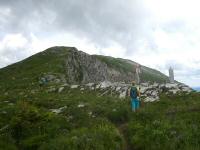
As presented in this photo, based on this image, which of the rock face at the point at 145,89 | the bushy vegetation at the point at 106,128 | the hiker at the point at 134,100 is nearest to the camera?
the bushy vegetation at the point at 106,128

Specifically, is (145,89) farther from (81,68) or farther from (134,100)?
(81,68)

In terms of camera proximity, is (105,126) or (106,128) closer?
(106,128)

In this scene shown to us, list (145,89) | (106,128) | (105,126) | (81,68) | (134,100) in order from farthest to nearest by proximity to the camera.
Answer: (81,68), (145,89), (134,100), (105,126), (106,128)

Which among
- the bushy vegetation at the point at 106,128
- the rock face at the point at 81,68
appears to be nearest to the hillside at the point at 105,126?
the bushy vegetation at the point at 106,128

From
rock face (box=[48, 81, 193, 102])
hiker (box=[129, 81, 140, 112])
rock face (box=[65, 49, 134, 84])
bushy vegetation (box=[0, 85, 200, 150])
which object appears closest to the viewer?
bushy vegetation (box=[0, 85, 200, 150])

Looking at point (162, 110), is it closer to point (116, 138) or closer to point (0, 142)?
point (116, 138)

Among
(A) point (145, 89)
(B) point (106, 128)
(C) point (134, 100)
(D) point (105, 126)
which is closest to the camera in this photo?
(B) point (106, 128)

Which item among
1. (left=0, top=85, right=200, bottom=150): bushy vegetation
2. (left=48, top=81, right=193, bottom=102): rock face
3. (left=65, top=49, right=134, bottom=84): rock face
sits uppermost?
(left=65, top=49, right=134, bottom=84): rock face

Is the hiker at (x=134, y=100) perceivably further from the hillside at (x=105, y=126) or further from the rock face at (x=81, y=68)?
the rock face at (x=81, y=68)

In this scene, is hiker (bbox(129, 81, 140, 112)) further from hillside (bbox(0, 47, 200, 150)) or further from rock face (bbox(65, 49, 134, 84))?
rock face (bbox(65, 49, 134, 84))

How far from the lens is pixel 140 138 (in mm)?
15234

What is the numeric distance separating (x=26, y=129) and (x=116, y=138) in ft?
17.5

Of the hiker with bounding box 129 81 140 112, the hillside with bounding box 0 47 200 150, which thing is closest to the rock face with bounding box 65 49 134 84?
the hiker with bounding box 129 81 140 112

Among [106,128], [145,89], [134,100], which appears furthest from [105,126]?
[145,89]
